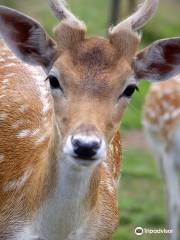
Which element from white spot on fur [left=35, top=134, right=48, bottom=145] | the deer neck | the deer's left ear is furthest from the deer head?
white spot on fur [left=35, top=134, right=48, bottom=145]

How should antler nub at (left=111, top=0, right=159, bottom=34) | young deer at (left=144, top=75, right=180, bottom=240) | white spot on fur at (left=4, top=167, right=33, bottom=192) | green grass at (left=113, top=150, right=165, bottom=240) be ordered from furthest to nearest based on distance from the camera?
young deer at (left=144, top=75, right=180, bottom=240) < green grass at (left=113, top=150, right=165, bottom=240) < white spot on fur at (left=4, top=167, right=33, bottom=192) < antler nub at (left=111, top=0, right=159, bottom=34)

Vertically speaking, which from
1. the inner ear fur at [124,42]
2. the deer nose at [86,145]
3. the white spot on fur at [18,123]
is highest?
the inner ear fur at [124,42]

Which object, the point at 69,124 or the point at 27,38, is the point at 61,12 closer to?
the point at 27,38

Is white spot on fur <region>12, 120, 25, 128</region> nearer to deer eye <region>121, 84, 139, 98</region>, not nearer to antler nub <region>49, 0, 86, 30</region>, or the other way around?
antler nub <region>49, 0, 86, 30</region>

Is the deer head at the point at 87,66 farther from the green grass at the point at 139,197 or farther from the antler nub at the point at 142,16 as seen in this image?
the green grass at the point at 139,197

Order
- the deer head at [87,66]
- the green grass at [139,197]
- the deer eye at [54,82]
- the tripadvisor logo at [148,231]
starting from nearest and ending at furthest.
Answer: the deer head at [87,66], the deer eye at [54,82], the tripadvisor logo at [148,231], the green grass at [139,197]

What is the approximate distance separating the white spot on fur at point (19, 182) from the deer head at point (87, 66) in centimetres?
58

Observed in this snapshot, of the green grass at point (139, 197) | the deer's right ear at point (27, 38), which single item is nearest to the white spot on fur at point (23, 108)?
the deer's right ear at point (27, 38)

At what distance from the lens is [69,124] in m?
3.99

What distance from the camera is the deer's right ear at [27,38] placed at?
434 cm

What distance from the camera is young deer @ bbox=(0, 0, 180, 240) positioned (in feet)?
13.3

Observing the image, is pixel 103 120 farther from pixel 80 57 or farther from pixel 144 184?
pixel 144 184

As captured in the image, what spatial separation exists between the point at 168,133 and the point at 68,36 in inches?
132

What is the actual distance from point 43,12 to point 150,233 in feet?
21.8
